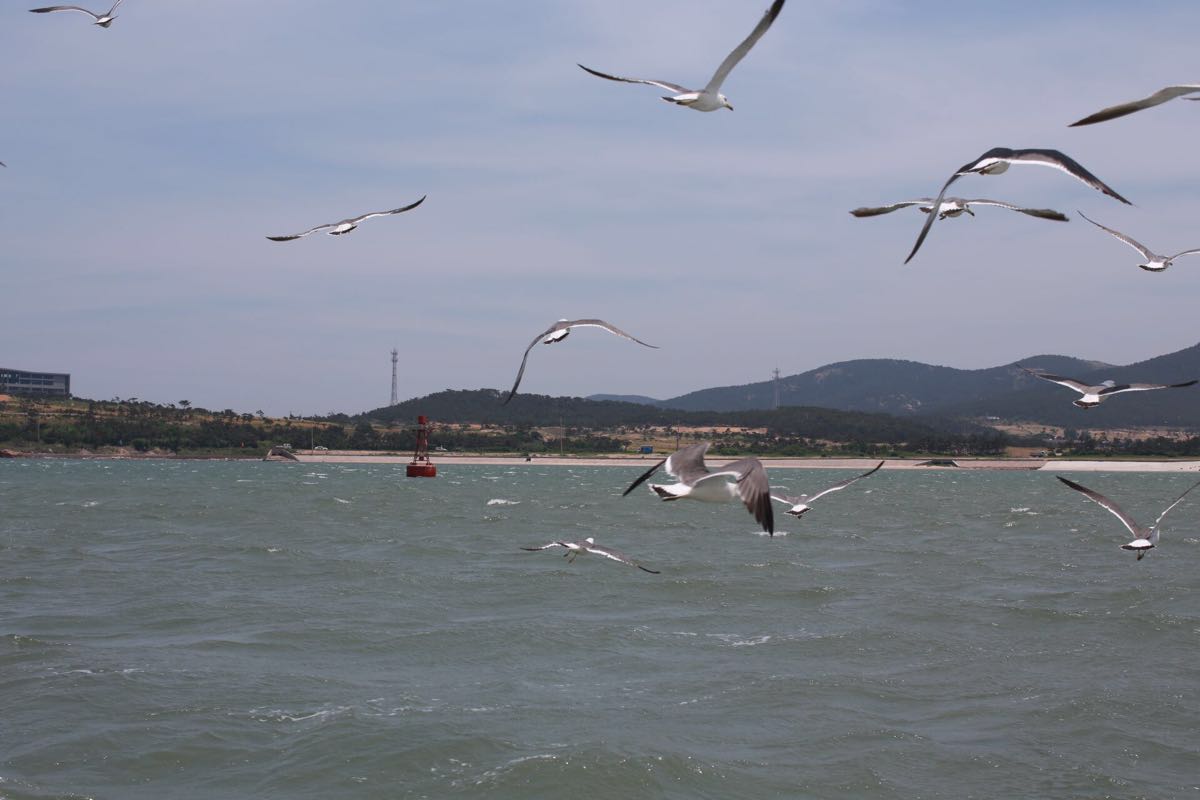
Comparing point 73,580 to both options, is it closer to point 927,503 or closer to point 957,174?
point 957,174

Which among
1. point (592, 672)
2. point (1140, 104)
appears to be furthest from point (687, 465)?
point (592, 672)

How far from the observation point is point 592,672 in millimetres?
19844

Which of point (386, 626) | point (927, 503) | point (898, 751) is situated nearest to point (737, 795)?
point (898, 751)

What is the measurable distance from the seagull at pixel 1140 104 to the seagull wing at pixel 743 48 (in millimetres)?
2218

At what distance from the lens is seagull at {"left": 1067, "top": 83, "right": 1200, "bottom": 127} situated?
701cm

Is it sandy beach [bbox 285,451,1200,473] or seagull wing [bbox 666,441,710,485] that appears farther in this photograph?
sandy beach [bbox 285,451,1200,473]

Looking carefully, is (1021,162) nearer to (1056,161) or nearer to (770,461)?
(1056,161)

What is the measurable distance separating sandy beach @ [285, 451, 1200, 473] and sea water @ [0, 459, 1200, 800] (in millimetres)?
125451

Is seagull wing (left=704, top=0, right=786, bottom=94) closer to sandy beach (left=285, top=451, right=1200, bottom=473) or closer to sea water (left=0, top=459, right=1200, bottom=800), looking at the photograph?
sea water (left=0, top=459, right=1200, bottom=800)

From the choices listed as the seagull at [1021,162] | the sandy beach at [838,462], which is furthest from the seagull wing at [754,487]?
the sandy beach at [838,462]

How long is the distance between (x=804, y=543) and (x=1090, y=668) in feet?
72.5

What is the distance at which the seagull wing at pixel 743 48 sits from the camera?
8.18 meters

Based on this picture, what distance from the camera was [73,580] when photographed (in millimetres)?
29891

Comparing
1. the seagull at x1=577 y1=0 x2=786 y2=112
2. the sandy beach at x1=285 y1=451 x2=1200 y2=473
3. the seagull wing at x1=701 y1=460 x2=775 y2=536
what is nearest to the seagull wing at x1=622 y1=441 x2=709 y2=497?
the seagull wing at x1=701 y1=460 x2=775 y2=536
